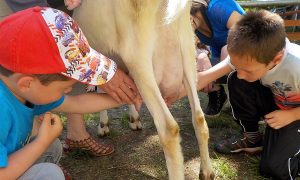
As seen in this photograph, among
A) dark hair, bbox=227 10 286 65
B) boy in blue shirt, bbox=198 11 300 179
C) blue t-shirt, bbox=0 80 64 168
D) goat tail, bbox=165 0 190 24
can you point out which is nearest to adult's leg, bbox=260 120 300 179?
boy in blue shirt, bbox=198 11 300 179

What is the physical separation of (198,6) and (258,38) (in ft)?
3.47

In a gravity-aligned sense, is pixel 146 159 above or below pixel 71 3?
below

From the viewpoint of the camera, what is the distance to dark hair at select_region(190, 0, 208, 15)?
3.20m

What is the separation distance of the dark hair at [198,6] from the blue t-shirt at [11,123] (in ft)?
5.83

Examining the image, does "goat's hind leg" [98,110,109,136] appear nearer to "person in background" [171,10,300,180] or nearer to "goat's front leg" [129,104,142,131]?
"goat's front leg" [129,104,142,131]

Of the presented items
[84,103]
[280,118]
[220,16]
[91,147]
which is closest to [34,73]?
[84,103]

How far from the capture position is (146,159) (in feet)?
9.03

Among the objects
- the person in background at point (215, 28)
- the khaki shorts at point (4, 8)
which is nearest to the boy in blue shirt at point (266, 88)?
the person in background at point (215, 28)

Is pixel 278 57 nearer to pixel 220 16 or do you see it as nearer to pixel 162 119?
pixel 162 119

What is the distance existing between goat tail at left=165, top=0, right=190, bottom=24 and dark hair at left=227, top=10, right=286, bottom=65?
0.33m

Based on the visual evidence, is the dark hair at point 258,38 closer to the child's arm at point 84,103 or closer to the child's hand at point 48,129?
the child's arm at point 84,103

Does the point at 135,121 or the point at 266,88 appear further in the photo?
the point at 135,121

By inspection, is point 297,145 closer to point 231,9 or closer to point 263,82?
point 263,82

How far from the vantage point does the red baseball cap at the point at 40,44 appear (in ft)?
5.00
